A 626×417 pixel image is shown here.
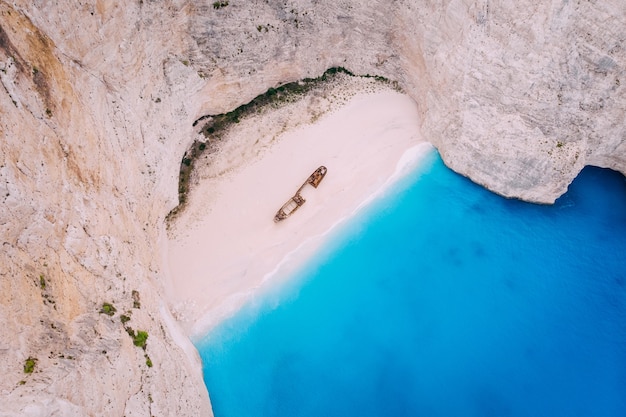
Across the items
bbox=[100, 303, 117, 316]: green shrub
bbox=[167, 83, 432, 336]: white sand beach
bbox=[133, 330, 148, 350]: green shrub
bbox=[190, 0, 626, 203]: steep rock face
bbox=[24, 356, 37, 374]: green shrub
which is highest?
bbox=[190, 0, 626, 203]: steep rock face

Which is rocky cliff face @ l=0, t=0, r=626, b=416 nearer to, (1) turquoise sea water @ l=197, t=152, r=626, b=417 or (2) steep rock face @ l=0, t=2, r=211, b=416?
(2) steep rock face @ l=0, t=2, r=211, b=416

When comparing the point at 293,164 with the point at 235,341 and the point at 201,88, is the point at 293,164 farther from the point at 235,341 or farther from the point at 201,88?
the point at 235,341

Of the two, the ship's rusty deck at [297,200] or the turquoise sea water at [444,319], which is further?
the ship's rusty deck at [297,200]

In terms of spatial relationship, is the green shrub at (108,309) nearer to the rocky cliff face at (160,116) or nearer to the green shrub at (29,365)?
the rocky cliff face at (160,116)

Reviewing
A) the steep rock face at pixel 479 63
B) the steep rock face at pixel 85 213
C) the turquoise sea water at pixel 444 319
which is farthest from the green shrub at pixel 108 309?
the steep rock face at pixel 479 63

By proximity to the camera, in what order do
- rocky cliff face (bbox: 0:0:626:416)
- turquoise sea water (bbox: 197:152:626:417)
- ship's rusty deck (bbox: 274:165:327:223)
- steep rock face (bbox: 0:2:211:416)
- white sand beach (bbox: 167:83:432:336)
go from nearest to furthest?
1. steep rock face (bbox: 0:2:211:416)
2. rocky cliff face (bbox: 0:0:626:416)
3. turquoise sea water (bbox: 197:152:626:417)
4. white sand beach (bbox: 167:83:432:336)
5. ship's rusty deck (bbox: 274:165:327:223)

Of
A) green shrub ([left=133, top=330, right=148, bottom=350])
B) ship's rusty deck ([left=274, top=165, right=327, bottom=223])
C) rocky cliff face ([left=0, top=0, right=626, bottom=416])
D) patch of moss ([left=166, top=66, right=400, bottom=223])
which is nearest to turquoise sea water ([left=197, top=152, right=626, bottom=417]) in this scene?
rocky cliff face ([left=0, top=0, right=626, bottom=416])
